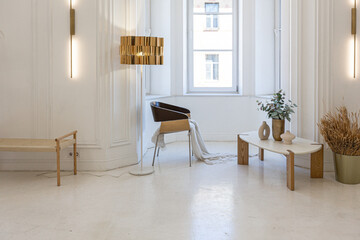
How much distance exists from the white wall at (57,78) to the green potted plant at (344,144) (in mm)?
2484

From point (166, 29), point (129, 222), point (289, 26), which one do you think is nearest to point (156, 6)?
point (166, 29)

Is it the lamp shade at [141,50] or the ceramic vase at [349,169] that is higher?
the lamp shade at [141,50]

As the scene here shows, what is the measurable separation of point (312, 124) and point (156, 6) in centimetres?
353

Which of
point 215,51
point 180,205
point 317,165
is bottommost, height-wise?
point 180,205

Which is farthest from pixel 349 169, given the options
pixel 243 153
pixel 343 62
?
pixel 243 153

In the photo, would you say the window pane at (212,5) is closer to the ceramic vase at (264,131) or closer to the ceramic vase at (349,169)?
the ceramic vase at (264,131)

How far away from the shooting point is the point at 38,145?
3965 millimetres

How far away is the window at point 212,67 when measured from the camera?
691cm

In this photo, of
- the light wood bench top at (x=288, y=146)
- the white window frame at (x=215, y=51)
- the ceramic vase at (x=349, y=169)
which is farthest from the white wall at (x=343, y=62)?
the white window frame at (x=215, y=51)

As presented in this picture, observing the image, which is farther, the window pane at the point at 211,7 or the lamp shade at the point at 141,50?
the window pane at the point at 211,7

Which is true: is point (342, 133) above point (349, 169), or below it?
Result: above

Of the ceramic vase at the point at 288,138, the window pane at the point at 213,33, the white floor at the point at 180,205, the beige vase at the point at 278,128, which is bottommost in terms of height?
the white floor at the point at 180,205

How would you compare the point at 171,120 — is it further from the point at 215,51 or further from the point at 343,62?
the point at 215,51

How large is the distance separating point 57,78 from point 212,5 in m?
3.52
